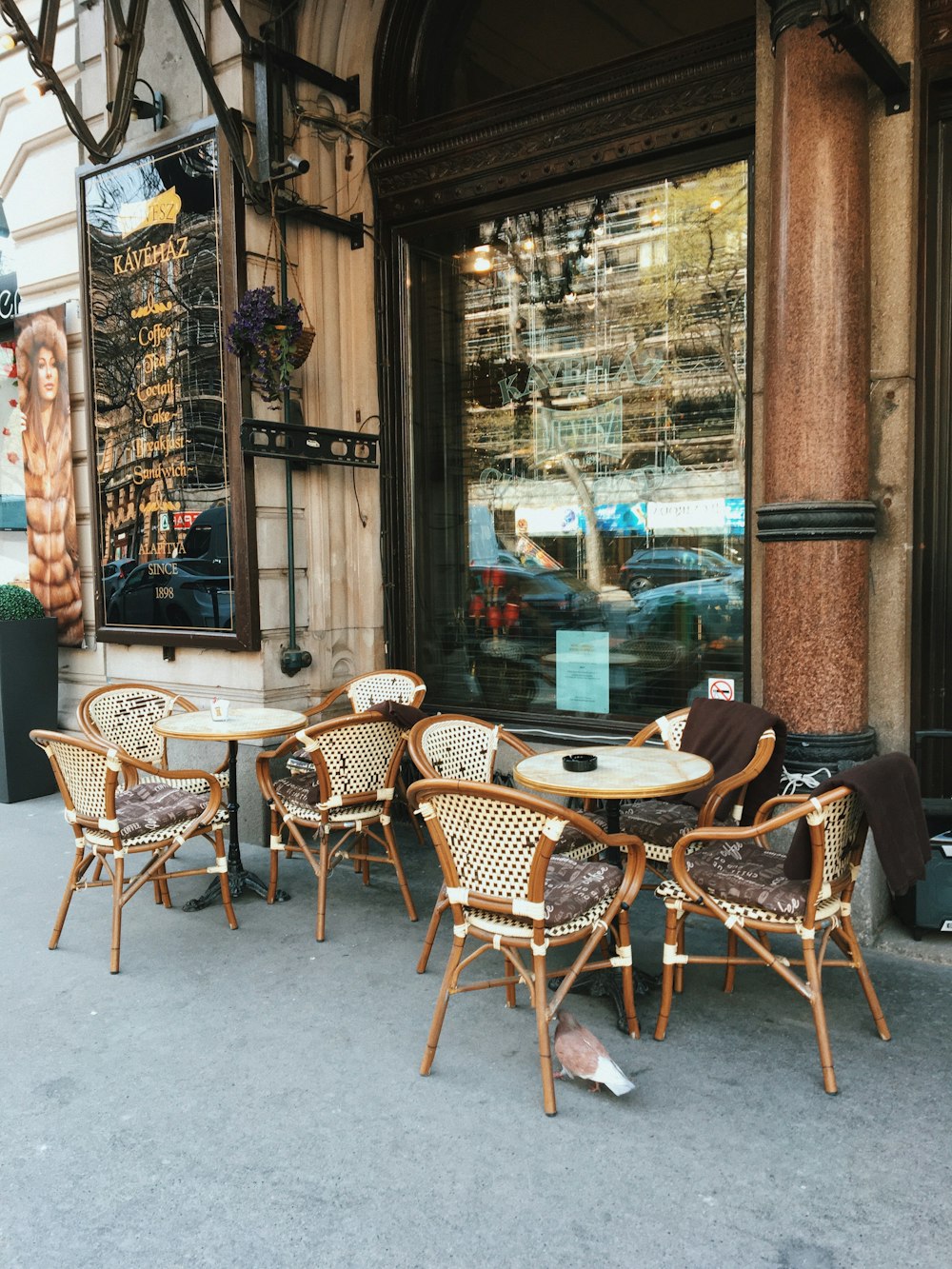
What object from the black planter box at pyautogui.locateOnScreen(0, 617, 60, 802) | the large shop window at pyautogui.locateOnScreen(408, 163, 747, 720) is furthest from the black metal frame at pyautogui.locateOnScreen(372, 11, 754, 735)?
the black planter box at pyautogui.locateOnScreen(0, 617, 60, 802)

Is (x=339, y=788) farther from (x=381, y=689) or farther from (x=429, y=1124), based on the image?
(x=429, y=1124)

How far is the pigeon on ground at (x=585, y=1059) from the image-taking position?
3068 millimetres

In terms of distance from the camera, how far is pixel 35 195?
8016 millimetres

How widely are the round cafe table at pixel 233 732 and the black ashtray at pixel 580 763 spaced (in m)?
1.77

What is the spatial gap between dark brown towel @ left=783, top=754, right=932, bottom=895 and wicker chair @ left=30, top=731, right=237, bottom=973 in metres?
2.79

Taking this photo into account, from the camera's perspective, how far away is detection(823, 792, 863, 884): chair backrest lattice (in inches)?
126

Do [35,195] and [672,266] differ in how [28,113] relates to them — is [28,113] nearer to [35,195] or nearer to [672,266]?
[35,195]

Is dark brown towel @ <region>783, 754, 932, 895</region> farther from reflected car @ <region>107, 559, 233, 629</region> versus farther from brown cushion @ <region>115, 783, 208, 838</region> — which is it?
reflected car @ <region>107, 559, 233, 629</region>

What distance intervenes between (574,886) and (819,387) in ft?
8.45

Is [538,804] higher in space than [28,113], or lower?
lower

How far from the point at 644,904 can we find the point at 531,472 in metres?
2.85

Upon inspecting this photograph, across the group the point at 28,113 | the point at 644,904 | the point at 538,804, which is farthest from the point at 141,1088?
the point at 28,113

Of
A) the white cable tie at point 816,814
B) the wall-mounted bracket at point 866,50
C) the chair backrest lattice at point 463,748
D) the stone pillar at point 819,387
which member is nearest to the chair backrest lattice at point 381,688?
the chair backrest lattice at point 463,748

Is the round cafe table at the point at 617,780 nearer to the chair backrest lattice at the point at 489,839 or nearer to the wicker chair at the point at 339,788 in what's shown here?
the chair backrest lattice at the point at 489,839
